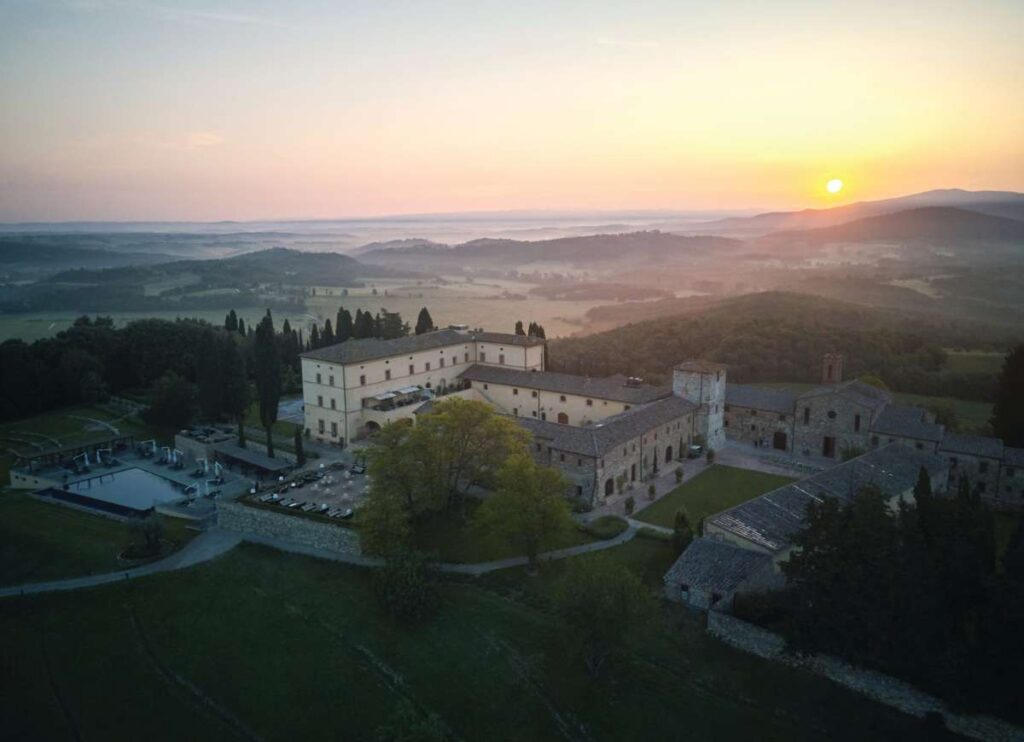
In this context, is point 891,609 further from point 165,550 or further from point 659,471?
point 165,550

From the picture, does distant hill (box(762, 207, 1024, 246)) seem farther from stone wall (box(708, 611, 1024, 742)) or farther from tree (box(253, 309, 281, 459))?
tree (box(253, 309, 281, 459))

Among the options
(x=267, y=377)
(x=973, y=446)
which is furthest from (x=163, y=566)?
(x=973, y=446)

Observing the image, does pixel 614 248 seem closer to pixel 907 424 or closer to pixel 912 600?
pixel 907 424

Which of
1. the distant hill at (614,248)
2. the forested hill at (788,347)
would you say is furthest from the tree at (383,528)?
the distant hill at (614,248)

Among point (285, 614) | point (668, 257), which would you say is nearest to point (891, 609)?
point (285, 614)

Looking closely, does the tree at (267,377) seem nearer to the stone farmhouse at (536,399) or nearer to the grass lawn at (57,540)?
the stone farmhouse at (536,399)

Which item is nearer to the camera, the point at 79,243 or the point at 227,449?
the point at 227,449

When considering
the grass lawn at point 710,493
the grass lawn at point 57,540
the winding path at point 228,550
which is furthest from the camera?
the grass lawn at point 710,493
